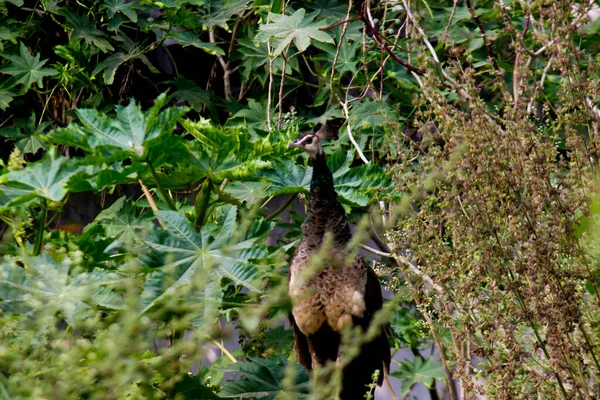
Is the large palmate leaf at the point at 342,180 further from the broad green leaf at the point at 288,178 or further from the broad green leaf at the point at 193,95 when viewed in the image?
the broad green leaf at the point at 193,95

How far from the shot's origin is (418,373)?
2541 millimetres

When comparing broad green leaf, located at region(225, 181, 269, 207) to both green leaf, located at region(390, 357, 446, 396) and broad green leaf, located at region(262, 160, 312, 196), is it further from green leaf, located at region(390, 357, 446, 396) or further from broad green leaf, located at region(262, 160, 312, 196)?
green leaf, located at region(390, 357, 446, 396)

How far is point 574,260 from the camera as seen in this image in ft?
4.41

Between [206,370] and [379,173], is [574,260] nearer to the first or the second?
[379,173]

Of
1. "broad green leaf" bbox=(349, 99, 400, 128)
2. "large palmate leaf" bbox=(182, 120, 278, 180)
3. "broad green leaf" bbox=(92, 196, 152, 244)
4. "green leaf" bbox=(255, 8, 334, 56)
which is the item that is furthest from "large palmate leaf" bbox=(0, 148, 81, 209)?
"broad green leaf" bbox=(349, 99, 400, 128)

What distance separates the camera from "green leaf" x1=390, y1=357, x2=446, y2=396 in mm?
2494

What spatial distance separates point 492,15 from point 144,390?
2.02m

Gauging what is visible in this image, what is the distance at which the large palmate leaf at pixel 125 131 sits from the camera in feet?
4.26

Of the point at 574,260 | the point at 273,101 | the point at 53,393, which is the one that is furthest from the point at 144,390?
the point at 273,101

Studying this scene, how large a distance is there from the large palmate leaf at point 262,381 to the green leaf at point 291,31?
3.39 ft

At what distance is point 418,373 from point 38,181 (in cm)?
166

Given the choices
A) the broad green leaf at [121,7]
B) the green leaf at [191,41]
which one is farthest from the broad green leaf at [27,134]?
the green leaf at [191,41]

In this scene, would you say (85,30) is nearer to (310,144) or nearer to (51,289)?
(310,144)


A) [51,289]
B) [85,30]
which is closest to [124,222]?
[85,30]
